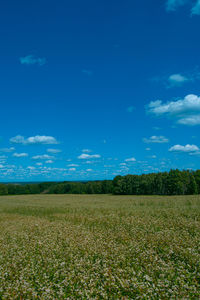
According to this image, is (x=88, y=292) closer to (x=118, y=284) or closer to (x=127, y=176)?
(x=118, y=284)

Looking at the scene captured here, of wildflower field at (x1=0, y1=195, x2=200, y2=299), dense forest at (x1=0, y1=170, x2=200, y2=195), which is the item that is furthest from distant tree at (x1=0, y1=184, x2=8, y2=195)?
wildflower field at (x1=0, y1=195, x2=200, y2=299)

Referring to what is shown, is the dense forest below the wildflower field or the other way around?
the other way around

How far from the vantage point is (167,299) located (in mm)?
5508

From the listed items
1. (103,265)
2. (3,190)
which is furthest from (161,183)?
(3,190)

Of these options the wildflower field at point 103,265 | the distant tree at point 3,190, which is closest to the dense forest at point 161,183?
the distant tree at point 3,190

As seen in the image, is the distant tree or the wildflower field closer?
the wildflower field

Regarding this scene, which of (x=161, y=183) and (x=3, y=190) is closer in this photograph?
(x=161, y=183)

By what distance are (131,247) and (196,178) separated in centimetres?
7727

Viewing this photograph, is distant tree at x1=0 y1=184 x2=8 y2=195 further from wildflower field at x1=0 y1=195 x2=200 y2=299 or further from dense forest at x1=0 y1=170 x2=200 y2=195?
wildflower field at x1=0 y1=195 x2=200 y2=299

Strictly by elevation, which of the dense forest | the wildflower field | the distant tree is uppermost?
the dense forest

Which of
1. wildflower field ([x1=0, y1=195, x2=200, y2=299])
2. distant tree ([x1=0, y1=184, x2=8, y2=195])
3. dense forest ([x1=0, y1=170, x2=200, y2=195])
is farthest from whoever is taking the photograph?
distant tree ([x1=0, y1=184, x2=8, y2=195])

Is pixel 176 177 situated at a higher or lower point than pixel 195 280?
higher

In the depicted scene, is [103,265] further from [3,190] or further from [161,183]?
[3,190]

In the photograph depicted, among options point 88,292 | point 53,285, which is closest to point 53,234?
point 53,285
